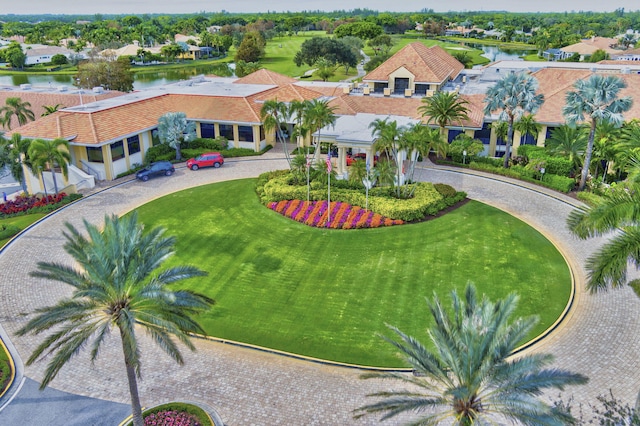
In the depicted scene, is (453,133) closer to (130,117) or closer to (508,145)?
(508,145)

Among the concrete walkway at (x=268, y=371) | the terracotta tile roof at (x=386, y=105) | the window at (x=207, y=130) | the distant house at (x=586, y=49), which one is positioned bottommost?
the concrete walkway at (x=268, y=371)

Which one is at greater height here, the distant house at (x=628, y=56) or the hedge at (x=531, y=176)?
the distant house at (x=628, y=56)

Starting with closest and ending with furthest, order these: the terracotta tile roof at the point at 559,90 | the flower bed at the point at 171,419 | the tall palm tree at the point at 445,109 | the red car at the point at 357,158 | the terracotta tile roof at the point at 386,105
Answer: the flower bed at the point at 171,419
the tall palm tree at the point at 445,109
the red car at the point at 357,158
the terracotta tile roof at the point at 559,90
the terracotta tile roof at the point at 386,105

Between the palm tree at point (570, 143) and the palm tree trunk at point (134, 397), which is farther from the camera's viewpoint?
the palm tree at point (570, 143)

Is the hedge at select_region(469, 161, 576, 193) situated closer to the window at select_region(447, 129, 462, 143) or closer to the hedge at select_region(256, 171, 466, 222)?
the window at select_region(447, 129, 462, 143)

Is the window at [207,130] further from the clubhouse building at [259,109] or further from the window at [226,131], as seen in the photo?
the window at [226,131]

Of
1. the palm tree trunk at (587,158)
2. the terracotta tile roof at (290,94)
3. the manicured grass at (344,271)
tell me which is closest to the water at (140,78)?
the terracotta tile roof at (290,94)

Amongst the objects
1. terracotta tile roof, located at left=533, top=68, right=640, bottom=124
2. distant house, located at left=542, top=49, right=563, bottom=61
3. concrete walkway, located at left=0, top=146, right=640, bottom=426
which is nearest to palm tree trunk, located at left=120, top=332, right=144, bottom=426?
concrete walkway, located at left=0, top=146, right=640, bottom=426
